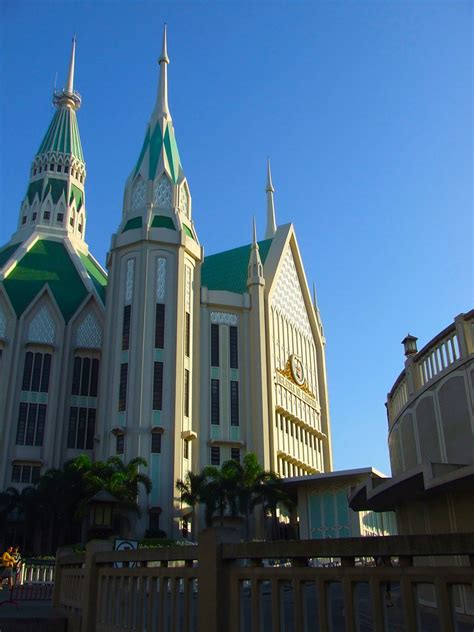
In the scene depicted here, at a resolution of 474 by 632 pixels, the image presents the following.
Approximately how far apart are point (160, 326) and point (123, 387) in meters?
4.57

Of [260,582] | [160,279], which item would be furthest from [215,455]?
[260,582]

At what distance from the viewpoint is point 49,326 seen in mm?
45688

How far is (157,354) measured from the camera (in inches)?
1572

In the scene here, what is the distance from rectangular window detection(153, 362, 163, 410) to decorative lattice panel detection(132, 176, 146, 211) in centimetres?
1277

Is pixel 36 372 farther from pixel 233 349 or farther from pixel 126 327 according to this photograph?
pixel 233 349

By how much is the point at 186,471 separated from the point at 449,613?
35.0 m

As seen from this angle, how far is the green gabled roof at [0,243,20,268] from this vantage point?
5112 centimetres

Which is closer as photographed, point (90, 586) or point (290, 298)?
point (90, 586)

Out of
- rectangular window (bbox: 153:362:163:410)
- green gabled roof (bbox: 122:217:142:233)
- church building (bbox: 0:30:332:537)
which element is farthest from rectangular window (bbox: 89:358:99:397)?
green gabled roof (bbox: 122:217:142:233)

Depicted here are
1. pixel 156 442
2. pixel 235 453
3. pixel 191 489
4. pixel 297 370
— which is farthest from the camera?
pixel 297 370

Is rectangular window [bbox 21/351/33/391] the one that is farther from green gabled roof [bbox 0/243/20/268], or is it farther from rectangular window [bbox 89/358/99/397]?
green gabled roof [bbox 0/243/20/268]

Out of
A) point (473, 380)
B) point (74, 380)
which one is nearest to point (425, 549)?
point (473, 380)

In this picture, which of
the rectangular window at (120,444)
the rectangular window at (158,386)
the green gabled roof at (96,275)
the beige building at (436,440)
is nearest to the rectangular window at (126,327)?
the rectangular window at (158,386)

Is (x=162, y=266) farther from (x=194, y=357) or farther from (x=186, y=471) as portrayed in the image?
(x=186, y=471)
